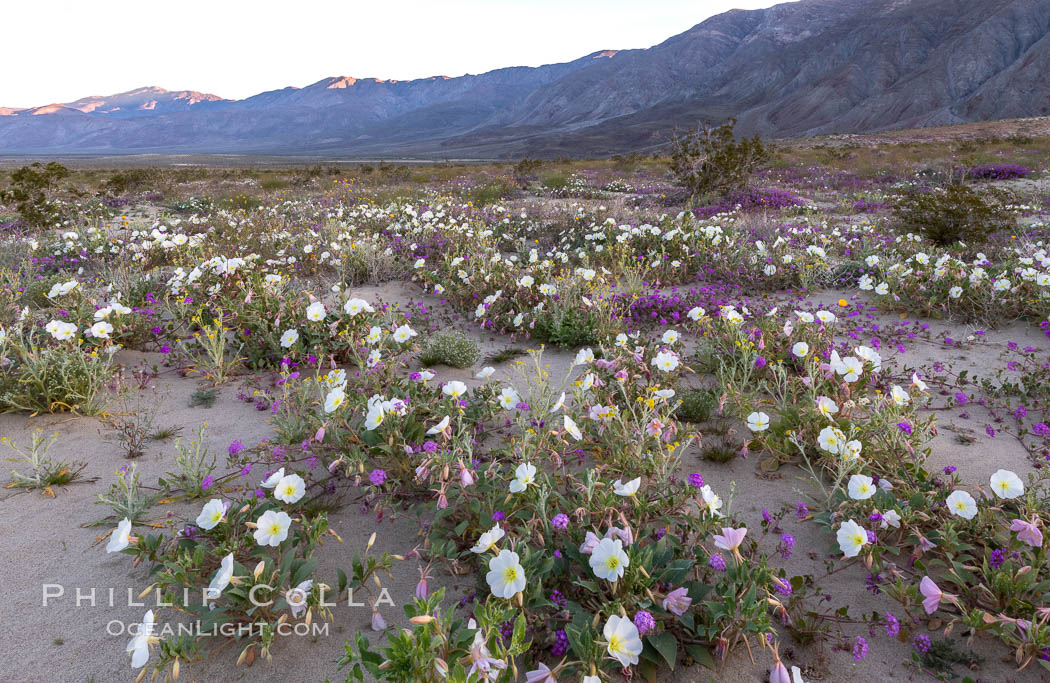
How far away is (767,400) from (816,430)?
64cm

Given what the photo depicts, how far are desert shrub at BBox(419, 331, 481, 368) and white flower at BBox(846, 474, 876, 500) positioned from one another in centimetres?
307

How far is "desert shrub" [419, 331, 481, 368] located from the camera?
4.61m

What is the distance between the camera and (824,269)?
6469 millimetres

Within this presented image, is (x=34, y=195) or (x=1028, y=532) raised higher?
(x=34, y=195)

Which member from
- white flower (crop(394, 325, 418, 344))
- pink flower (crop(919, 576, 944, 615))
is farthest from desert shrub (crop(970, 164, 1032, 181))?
white flower (crop(394, 325, 418, 344))

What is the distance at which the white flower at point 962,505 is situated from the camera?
223 centimetres

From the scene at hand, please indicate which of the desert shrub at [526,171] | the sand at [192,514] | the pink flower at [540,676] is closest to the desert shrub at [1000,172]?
the desert shrub at [526,171]

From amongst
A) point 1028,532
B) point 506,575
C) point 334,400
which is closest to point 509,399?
point 334,400

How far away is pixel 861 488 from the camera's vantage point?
95.3 inches

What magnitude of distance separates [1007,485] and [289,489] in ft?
10.7

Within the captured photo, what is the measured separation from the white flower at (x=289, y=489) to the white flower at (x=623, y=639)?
4.78 feet

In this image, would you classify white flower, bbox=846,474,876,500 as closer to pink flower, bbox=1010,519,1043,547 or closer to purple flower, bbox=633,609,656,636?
pink flower, bbox=1010,519,1043,547

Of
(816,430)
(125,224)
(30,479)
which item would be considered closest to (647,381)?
(816,430)

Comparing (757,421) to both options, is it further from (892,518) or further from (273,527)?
(273,527)
